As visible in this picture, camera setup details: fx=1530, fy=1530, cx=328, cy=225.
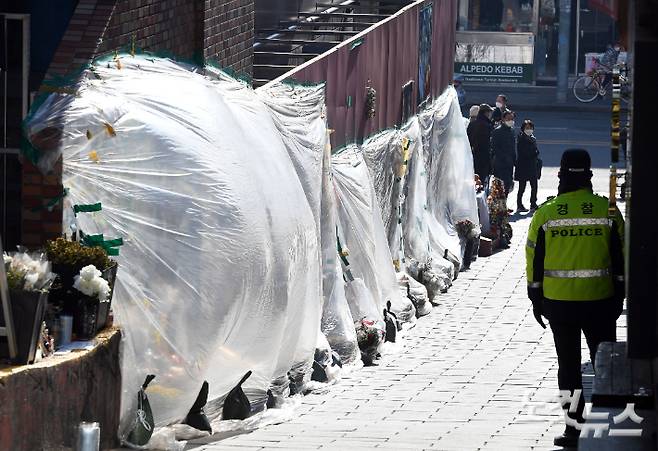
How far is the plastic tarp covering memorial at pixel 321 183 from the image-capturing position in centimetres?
1214

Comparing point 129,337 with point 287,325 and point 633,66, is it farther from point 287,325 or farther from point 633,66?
point 633,66

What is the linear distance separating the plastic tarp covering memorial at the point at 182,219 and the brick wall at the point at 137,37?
156mm

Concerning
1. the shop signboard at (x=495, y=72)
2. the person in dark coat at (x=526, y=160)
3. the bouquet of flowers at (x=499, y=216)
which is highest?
the shop signboard at (x=495, y=72)

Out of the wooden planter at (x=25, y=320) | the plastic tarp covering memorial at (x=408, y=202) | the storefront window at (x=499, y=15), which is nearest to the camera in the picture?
the wooden planter at (x=25, y=320)

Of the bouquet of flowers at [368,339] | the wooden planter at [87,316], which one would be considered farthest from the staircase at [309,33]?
the wooden planter at [87,316]

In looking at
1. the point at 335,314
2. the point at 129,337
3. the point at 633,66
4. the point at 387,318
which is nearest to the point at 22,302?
the point at 129,337

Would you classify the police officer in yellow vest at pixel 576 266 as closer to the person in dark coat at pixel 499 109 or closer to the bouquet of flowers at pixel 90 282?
the bouquet of flowers at pixel 90 282

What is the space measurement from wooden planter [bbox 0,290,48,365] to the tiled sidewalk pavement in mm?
1610

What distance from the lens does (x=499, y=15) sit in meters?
38.8

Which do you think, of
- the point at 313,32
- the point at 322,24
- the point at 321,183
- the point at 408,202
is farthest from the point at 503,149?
the point at 321,183

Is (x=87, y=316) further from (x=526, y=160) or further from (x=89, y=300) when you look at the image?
(x=526, y=160)

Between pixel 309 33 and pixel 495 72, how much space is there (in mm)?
20058

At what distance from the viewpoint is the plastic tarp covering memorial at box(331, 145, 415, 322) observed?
44.3 feet

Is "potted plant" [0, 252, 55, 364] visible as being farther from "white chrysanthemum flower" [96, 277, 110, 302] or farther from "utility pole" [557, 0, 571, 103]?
"utility pole" [557, 0, 571, 103]
